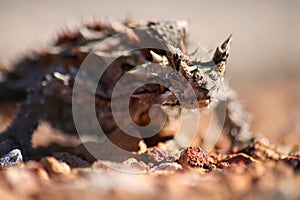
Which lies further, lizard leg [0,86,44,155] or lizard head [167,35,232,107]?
lizard leg [0,86,44,155]

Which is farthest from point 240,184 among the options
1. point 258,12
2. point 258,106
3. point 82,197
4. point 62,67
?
point 258,12

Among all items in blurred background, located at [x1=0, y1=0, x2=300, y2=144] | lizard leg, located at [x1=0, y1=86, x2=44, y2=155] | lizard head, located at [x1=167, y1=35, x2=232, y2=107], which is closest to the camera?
lizard head, located at [x1=167, y1=35, x2=232, y2=107]

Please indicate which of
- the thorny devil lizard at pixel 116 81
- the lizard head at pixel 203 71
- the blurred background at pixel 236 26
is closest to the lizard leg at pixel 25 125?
the thorny devil lizard at pixel 116 81

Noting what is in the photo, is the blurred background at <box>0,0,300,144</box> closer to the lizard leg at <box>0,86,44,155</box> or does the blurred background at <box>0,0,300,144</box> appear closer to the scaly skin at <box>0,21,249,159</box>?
the scaly skin at <box>0,21,249,159</box>

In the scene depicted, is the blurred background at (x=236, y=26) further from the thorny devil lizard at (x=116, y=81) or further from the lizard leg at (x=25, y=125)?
the lizard leg at (x=25, y=125)

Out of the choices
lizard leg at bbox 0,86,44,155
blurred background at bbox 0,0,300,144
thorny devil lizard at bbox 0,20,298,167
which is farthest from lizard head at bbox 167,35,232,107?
blurred background at bbox 0,0,300,144

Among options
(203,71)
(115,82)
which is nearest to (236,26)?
(115,82)

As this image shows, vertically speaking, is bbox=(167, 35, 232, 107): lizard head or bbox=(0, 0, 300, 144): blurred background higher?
bbox=(167, 35, 232, 107): lizard head

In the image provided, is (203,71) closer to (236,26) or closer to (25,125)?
(25,125)
